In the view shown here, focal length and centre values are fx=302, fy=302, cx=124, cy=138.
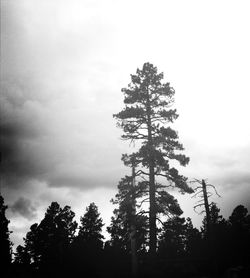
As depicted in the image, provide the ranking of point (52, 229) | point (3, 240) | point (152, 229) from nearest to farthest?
point (152, 229)
point (3, 240)
point (52, 229)

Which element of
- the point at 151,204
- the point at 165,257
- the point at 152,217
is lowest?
the point at 165,257

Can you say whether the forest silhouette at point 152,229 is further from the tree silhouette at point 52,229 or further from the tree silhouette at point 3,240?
the tree silhouette at point 52,229

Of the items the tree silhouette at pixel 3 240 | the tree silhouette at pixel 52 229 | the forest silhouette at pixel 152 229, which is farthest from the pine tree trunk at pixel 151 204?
the tree silhouette at pixel 52 229

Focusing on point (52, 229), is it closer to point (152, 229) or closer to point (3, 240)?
point (3, 240)

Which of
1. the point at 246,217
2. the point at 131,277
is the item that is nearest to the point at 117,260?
the point at 131,277

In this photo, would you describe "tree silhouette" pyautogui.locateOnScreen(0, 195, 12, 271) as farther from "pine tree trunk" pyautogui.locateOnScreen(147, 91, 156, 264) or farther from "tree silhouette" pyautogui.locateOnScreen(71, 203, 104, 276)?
"pine tree trunk" pyautogui.locateOnScreen(147, 91, 156, 264)

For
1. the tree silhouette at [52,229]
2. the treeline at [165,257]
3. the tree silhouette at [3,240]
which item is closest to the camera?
the treeline at [165,257]

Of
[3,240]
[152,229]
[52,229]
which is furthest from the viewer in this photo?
[52,229]

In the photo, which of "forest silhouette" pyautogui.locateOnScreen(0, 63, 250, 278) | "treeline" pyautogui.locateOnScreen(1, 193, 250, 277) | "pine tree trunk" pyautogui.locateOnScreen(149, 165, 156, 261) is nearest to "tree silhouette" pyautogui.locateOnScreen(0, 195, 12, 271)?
"treeline" pyautogui.locateOnScreen(1, 193, 250, 277)

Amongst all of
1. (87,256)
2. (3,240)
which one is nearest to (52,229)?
(3,240)

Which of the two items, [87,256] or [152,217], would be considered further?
[87,256]

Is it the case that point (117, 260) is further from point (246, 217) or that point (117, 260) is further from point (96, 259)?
point (246, 217)

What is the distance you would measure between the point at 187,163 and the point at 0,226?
995 inches

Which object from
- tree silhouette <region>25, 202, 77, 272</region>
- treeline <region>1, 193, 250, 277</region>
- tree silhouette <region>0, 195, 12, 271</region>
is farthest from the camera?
tree silhouette <region>25, 202, 77, 272</region>
